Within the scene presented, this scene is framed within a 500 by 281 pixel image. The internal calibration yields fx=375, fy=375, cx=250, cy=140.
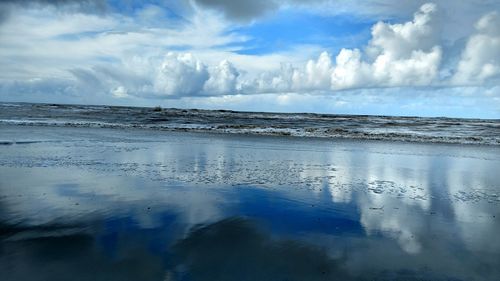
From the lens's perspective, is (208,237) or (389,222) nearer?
(208,237)

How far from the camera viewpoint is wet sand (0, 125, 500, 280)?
549cm

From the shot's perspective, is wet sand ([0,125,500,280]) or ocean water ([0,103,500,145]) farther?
ocean water ([0,103,500,145])

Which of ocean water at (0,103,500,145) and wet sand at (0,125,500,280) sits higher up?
ocean water at (0,103,500,145)

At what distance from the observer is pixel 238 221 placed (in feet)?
25.1

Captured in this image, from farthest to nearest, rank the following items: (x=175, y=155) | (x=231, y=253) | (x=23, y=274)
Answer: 1. (x=175, y=155)
2. (x=231, y=253)
3. (x=23, y=274)

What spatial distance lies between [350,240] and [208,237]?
253 centimetres

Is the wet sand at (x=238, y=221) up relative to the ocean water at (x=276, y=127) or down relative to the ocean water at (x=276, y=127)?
down

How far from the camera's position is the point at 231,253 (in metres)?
5.98

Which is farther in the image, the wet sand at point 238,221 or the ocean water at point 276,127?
the ocean water at point 276,127

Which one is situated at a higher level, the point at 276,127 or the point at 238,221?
the point at 276,127

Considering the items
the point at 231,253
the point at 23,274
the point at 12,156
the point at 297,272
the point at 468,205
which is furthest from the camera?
the point at 12,156

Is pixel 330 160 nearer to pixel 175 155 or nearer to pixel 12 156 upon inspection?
pixel 175 155

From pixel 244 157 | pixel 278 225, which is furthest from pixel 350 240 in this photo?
pixel 244 157

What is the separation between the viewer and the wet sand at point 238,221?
18.0ft
